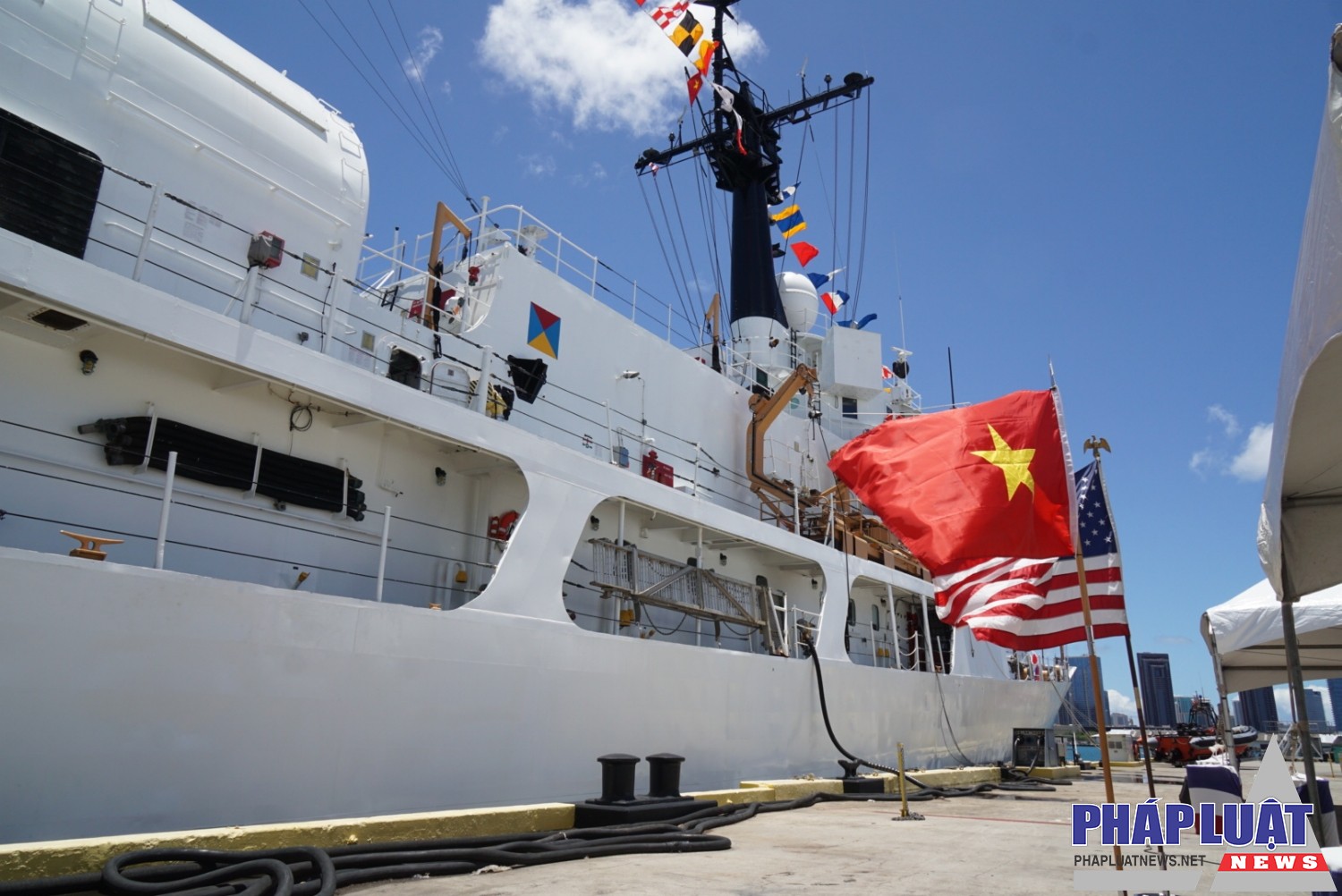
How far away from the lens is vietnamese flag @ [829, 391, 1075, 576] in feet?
24.5

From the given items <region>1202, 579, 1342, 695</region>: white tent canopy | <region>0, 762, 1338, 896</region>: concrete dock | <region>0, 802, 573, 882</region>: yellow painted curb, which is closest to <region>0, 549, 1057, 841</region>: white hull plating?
<region>0, 802, 573, 882</region>: yellow painted curb

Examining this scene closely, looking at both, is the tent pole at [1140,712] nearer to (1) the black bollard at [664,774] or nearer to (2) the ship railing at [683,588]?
(1) the black bollard at [664,774]

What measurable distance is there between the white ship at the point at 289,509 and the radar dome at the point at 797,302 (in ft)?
32.4

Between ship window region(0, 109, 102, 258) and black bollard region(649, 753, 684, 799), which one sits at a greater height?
ship window region(0, 109, 102, 258)

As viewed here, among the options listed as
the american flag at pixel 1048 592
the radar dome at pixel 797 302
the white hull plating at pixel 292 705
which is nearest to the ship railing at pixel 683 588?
the white hull plating at pixel 292 705

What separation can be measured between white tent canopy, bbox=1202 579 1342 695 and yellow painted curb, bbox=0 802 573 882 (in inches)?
210

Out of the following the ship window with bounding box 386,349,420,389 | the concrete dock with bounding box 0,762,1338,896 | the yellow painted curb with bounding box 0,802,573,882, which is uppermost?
the ship window with bounding box 386,349,420,389

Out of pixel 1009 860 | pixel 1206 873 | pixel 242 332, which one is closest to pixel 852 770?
pixel 1009 860

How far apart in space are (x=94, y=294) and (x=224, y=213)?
2.19 meters

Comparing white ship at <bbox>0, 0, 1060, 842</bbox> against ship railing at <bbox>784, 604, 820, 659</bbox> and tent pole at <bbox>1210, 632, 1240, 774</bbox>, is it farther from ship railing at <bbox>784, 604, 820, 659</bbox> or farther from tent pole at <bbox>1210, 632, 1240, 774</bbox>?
tent pole at <bbox>1210, 632, 1240, 774</bbox>

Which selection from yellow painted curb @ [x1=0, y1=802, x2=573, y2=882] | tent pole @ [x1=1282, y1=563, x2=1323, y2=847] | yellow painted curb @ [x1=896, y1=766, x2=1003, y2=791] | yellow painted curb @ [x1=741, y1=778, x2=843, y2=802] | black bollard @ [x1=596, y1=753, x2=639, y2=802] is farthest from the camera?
yellow painted curb @ [x1=896, y1=766, x2=1003, y2=791]

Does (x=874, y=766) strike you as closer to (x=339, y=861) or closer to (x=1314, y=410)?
(x=339, y=861)

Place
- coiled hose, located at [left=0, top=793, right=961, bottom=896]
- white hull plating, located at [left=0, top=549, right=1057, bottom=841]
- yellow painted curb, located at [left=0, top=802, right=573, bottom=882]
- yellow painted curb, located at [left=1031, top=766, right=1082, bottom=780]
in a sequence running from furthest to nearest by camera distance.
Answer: yellow painted curb, located at [left=1031, top=766, right=1082, bottom=780]
white hull plating, located at [left=0, top=549, right=1057, bottom=841]
yellow painted curb, located at [left=0, top=802, right=573, bottom=882]
coiled hose, located at [left=0, top=793, right=961, bottom=896]

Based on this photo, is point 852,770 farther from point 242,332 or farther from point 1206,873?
point 242,332
